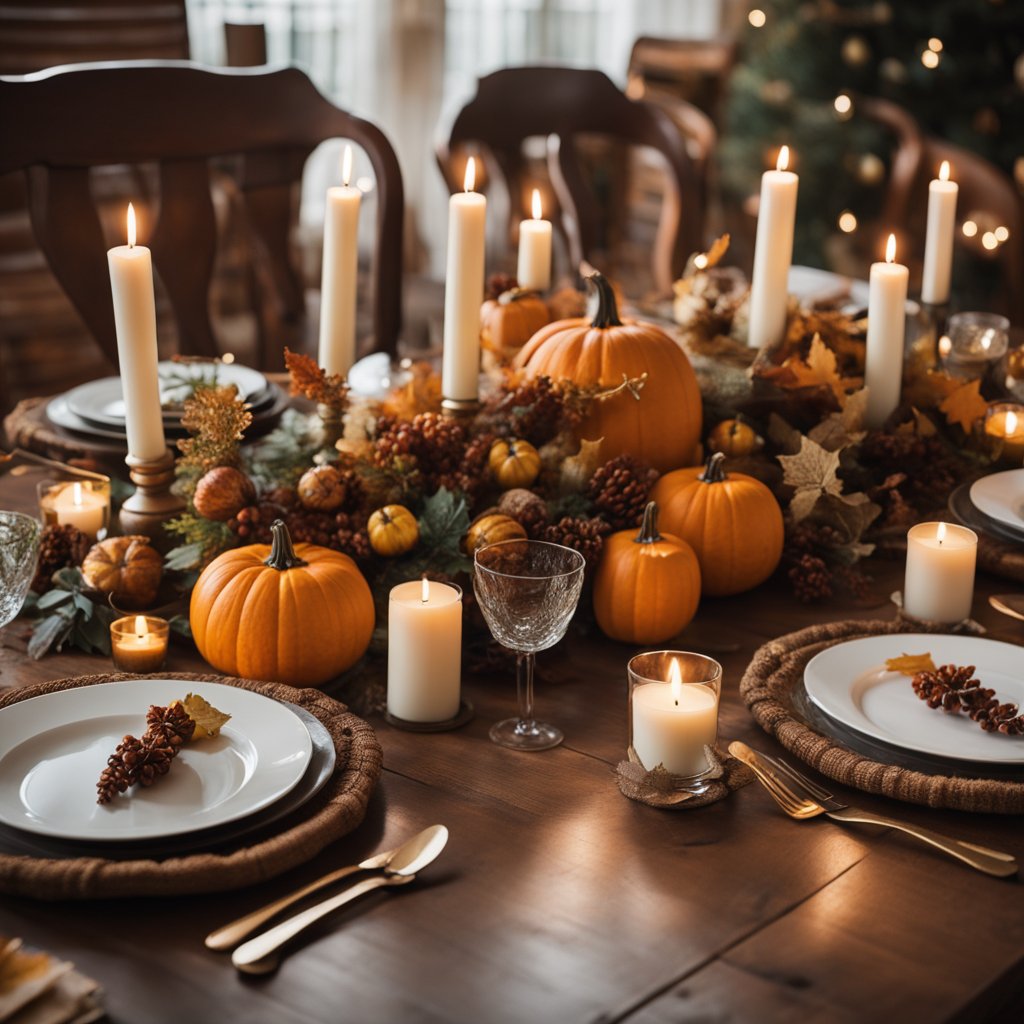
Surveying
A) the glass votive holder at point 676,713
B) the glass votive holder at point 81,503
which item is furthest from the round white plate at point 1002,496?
the glass votive holder at point 81,503

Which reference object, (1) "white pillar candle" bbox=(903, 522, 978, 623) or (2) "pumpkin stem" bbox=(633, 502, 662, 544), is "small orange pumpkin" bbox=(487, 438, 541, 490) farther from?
(1) "white pillar candle" bbox=(903, 522, 978, 623)

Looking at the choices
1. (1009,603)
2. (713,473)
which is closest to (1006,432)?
(1009,603)

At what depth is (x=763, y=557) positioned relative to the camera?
4.34ft

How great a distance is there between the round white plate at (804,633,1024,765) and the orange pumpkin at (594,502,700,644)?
0.46 ft

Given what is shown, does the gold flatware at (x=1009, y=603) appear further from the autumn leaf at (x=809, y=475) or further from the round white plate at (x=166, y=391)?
the round white plate at (x=166, y=391)

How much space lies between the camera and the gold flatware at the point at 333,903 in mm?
772

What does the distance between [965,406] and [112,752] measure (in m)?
1.05

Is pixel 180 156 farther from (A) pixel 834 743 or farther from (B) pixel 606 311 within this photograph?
(A) pixel 834 743

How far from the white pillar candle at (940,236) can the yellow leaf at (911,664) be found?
33.7 inches

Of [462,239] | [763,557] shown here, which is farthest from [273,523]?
[763,557]

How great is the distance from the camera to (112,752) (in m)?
0.96

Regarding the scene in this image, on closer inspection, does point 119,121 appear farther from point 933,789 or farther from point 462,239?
point 933,789

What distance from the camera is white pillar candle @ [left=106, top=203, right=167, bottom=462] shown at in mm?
1180

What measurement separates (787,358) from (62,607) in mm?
861
